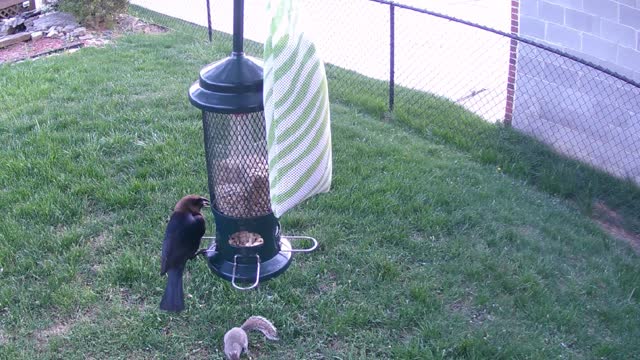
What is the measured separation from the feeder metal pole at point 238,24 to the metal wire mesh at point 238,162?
30cm

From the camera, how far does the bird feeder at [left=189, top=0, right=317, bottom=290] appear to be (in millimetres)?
3275

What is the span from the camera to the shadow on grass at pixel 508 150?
20.6ft

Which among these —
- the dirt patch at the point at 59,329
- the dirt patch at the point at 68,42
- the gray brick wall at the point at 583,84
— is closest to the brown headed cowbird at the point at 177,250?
the dirt patch at the point at 59,329

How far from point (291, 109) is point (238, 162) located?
64 centimetres

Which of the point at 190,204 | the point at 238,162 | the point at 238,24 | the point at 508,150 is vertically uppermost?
the point at 238,24

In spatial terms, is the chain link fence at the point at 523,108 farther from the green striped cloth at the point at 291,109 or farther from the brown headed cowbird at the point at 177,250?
the green striped cloth at the point at 291,109

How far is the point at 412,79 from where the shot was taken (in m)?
9.12

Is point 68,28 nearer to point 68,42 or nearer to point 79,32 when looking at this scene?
point 79,32

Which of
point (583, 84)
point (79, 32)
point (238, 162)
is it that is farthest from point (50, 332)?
point (79, 32)

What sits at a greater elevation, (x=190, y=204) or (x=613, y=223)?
(x=190, y=204)

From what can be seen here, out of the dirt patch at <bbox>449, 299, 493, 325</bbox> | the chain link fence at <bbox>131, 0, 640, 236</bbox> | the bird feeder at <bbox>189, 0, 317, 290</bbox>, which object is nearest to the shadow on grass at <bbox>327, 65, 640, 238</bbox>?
the chain link fence at <bbox>131, 0, 640, 236</bbox>

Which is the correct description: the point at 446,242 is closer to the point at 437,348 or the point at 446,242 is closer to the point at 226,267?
the point at 437,348

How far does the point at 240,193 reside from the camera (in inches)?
135

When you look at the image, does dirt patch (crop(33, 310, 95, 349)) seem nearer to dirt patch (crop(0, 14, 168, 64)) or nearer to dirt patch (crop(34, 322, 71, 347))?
dirt patch (crop(34, 322, 71, 347))
